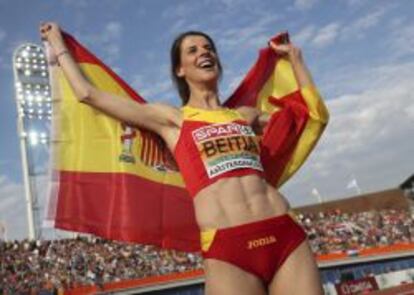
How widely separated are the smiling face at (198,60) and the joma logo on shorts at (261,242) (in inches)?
53.0

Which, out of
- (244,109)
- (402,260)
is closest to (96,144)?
(244,109)

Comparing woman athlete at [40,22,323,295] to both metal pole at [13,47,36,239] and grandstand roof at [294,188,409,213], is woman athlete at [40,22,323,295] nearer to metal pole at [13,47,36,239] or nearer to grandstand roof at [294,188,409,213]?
→ metal pole at [13,47,36,239]

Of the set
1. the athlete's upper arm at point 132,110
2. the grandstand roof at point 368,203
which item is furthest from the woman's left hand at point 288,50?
the grandstand roof at point 368,203

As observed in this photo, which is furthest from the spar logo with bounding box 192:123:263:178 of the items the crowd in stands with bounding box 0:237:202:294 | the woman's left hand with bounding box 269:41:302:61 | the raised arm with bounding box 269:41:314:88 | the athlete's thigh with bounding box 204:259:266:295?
the crowd in stands with bounding box 0:237:202:294

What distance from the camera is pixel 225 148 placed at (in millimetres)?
4699

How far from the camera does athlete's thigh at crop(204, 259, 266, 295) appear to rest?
419cm

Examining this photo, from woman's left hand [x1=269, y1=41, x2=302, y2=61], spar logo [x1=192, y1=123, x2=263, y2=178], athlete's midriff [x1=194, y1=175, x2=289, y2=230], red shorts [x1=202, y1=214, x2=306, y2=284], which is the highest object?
woman's left hand [x1=269, y1=41, x2=302, y2=61]

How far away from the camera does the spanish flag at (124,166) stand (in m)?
5.61

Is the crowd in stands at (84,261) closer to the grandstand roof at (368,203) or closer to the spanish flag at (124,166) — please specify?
the spanish flag at (124,166)

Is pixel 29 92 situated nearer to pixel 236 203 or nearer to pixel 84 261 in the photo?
pixel 84 261

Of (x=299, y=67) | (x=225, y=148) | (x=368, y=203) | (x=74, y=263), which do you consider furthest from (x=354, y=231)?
(x=225, y=148)

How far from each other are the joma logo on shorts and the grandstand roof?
6306 cm

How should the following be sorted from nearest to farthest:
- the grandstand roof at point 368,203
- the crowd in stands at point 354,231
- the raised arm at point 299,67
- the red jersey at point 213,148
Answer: the red jersey at point 213,148 → the raised arm at point 299,67 → the crowd in stands at point 354,231 → the grandstand roof at point 368,203

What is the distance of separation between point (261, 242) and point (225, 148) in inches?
29.5
